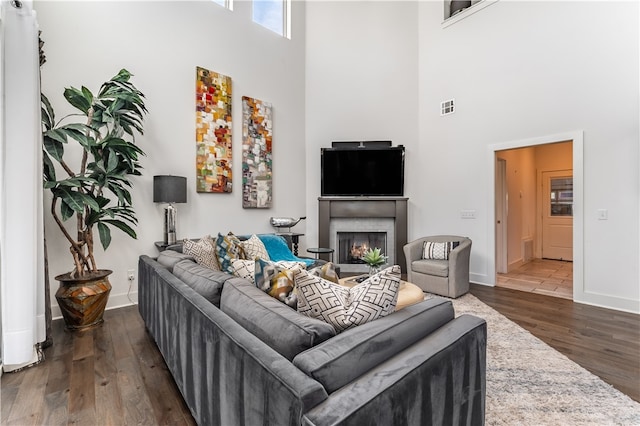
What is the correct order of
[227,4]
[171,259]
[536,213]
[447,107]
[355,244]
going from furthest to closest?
1. [536,213]
2. [355,244]
3. [447,107]
4. [227,4]
5. [171,259]

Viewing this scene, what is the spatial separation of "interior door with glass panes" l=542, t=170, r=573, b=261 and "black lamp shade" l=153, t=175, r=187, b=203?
7.73 meters

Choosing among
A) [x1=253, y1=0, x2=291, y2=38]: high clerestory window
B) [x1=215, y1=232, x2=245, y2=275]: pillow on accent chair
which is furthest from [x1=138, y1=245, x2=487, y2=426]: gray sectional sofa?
[x1=253, y1=0, x2=291, y2=38]: high clerestory window

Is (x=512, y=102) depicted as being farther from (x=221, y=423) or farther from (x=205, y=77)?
(x=221, y=423)

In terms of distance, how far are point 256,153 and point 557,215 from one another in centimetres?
688

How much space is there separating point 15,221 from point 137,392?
→ 1.51 meters

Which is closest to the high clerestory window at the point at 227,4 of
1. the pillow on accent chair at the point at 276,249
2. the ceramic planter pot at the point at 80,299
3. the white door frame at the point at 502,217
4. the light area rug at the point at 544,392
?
the pillow on accent chair at the point at 276,249

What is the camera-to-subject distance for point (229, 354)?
1.10 meters

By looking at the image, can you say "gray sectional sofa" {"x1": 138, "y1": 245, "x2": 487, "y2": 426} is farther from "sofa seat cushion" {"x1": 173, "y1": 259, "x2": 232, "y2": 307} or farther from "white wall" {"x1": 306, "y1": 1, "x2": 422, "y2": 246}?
"white wall" {"x1": 306, "y1": 1, "x2": 422, "y2": 246}

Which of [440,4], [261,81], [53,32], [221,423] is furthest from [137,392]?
[440,4]

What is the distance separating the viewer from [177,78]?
4.09m

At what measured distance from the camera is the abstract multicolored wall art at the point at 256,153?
15.8 ft

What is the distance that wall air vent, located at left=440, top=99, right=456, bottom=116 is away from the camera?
17.1 feet

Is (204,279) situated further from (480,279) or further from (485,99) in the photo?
(485,99)

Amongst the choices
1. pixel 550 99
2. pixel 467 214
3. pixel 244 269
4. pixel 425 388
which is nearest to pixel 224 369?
pixel 425 388
